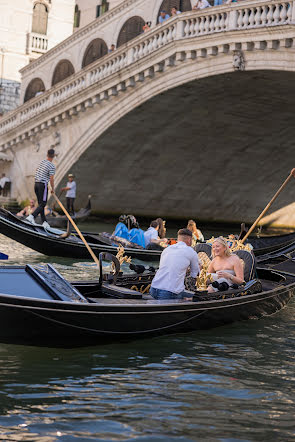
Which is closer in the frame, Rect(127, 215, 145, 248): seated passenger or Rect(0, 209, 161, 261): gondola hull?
Rect(0, 209, 161, 261): gondola hull

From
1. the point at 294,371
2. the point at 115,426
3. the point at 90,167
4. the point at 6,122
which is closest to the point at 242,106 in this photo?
the point at 90,167

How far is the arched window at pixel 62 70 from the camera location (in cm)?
1955

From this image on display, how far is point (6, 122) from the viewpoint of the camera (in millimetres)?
18172

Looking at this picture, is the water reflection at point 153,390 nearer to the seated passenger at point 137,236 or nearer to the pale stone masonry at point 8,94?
the seated passenger at point 137,236

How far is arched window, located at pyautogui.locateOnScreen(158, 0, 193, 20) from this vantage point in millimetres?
15304

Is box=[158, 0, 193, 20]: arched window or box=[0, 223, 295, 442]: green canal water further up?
box=[158, 0, 193, 20]: arched window

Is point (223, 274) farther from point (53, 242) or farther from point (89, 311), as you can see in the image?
point (53, 242)

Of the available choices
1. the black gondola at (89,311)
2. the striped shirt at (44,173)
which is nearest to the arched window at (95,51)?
the striped shirt at (44,173)

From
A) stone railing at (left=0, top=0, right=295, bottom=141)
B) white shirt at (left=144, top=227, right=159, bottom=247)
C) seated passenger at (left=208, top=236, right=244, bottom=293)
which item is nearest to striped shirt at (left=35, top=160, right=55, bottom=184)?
white shirt at (left=144, top=227, right=159, bottom=247)

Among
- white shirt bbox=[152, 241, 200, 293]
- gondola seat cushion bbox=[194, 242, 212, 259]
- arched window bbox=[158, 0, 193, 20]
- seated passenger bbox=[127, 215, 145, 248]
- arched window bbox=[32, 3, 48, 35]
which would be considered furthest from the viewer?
arched window bbox=[32, 3, 48, 35]

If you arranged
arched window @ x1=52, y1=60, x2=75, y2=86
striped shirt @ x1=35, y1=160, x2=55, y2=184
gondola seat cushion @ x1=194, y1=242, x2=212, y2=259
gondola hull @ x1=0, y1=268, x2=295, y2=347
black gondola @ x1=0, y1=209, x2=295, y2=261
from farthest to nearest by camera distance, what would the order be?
1. arched window @ x1=52, y1=60, x2=75, y2=86
2. striped shirt @ x1=35, y1=160, x2=55, y2=184
3. black gondola @ x1=0, y1=209, x2=295, y2=261
4. gondola seat cushion @ x1=194, y1=242, x2=212, y2=259
5. gondola hull @ x1=0, y1=268, x2=295, y2=347

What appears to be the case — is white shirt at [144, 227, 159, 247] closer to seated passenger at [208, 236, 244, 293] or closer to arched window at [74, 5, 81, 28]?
seated passenger at [208, 236, 244, 293]

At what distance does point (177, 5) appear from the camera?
1570cm

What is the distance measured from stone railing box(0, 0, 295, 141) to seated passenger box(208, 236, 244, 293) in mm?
5549
